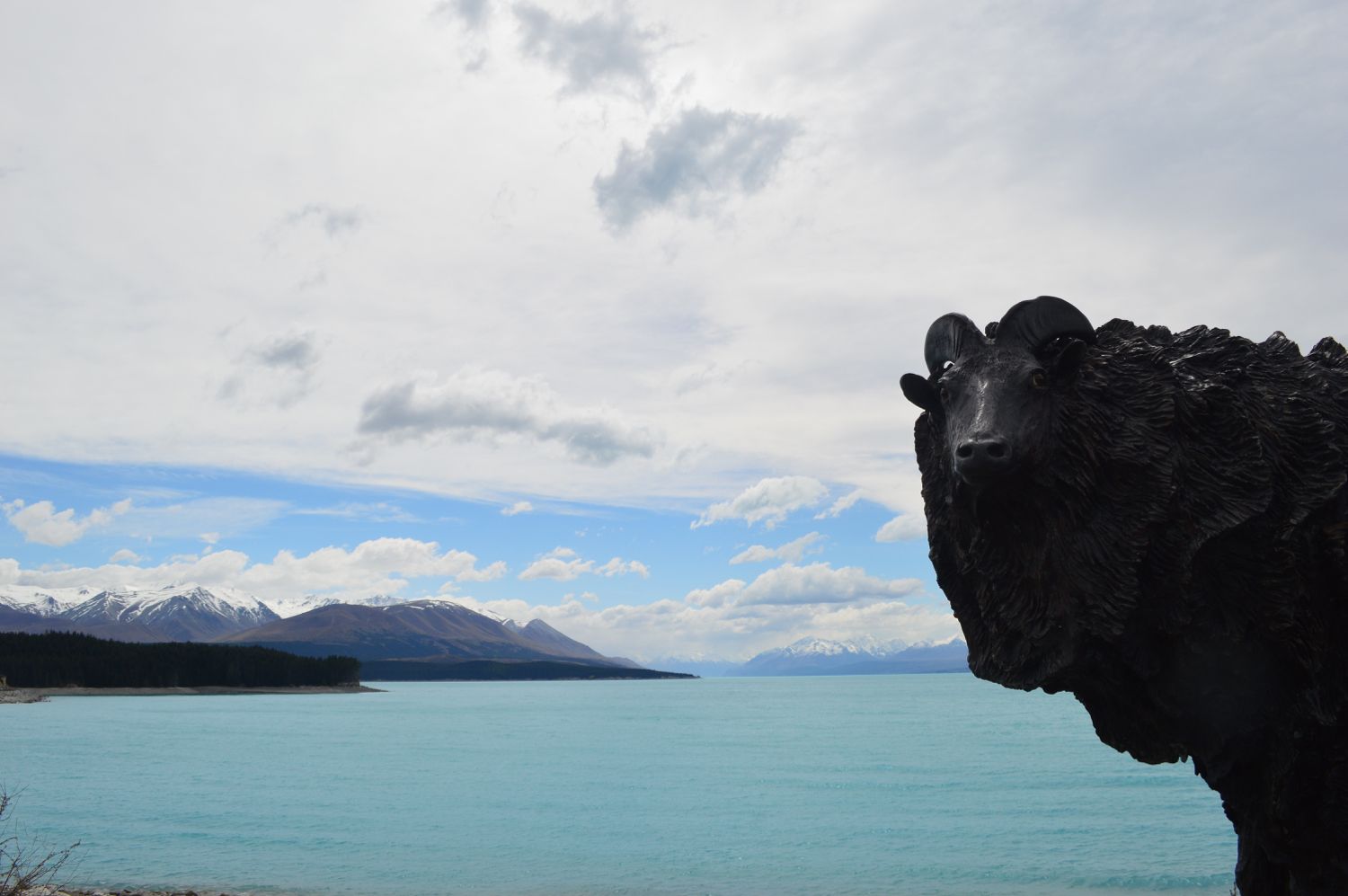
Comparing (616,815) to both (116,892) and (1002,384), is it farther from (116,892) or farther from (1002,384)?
(1002,384)

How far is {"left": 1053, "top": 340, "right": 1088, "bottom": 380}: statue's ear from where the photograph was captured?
5.70 m

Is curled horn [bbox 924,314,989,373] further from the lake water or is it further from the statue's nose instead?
the lake water

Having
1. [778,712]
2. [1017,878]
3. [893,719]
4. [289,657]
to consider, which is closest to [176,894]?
[1017,878]

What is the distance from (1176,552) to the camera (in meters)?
5.46

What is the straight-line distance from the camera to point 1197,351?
6.07m

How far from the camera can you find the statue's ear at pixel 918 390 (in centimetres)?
614

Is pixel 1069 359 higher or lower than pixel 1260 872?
higher

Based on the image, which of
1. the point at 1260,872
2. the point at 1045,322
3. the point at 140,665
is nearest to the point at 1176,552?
the point at 1045,322

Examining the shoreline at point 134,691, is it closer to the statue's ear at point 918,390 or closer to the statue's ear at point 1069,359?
the statue's ear at point 918,390

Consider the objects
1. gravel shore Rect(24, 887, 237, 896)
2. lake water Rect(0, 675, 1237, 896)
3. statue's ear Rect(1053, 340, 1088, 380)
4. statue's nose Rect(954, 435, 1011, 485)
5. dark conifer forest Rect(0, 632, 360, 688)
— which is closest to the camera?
statue's nose Rect(954, 435, 1011, 485)

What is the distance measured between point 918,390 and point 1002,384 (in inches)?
23.3

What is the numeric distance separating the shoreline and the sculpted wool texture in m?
139

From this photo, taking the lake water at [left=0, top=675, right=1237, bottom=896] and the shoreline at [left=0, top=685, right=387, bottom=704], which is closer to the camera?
the lake water at [left=0, top=675, right=1237, bottom=896]

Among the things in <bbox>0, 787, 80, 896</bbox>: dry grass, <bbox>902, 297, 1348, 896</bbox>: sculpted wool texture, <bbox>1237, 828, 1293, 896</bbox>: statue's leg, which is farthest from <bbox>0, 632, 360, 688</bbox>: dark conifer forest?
<bbox>1237, 828, 1293, 896</bbox>: statue's leg
